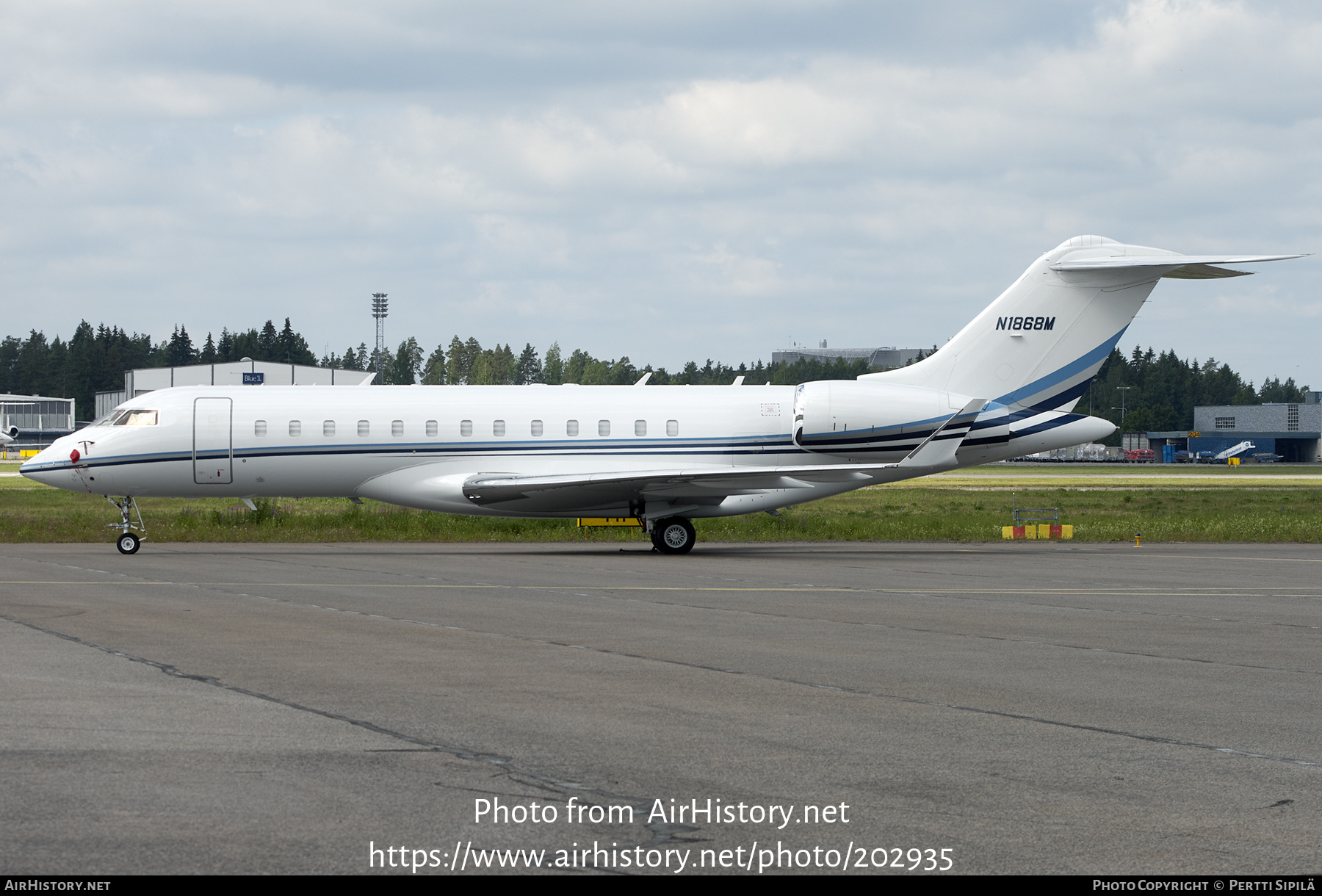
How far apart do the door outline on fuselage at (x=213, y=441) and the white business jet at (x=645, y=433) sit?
0.10 feet

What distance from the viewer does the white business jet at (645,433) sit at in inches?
1082

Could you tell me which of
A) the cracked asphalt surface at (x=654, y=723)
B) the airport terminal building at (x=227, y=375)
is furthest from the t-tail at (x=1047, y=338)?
Result: the airport terminal building at (x=227, y=375)

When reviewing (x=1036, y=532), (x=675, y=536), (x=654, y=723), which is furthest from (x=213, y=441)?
(x=654, y=723)

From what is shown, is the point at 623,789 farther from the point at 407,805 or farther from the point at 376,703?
the point at 376,703

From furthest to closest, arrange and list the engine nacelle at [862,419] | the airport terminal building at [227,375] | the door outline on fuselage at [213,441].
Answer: the airport terminal building at [227,375], the engine nacelle at [862,419], the door outline on fuselage at [213,441]

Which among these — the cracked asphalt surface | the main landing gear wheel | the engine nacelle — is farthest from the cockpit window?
the engine nacelle

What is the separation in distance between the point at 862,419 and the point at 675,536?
15.4 ft

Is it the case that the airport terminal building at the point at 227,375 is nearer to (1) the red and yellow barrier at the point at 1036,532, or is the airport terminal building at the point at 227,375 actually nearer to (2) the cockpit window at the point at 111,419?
(2) the cockpit window at the point at 111,419

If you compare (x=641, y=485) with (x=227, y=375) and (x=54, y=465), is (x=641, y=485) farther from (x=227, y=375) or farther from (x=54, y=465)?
(x=227, y=375)

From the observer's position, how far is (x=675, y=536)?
1089 inches

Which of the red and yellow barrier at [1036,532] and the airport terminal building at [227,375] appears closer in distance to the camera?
the red and yellow barrier at [1036,532]

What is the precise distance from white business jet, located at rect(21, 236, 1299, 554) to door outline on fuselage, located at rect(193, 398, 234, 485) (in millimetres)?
30

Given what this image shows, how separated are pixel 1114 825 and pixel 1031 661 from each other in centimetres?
594

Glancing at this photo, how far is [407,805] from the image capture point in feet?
22.2
